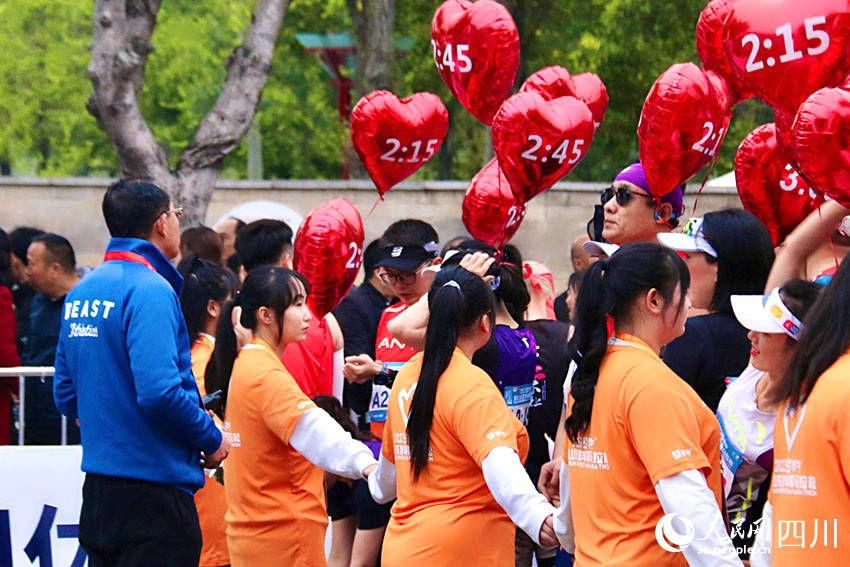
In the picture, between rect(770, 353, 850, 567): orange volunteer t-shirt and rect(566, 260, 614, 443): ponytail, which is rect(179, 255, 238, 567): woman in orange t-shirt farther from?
rect(770, 353, 850, 567): orange volunteer t-shirt

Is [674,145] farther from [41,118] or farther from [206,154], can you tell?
[41,118]

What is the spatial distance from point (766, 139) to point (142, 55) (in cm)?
595

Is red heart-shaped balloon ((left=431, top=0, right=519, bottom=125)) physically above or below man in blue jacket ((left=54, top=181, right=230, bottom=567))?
above

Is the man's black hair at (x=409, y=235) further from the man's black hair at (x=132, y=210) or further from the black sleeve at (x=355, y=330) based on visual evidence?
the man's black hair at (x=132, y=210)

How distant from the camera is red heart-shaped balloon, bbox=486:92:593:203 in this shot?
4957 mm

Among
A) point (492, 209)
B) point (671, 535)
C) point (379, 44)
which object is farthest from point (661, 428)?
point (379, 44)

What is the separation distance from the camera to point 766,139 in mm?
4984

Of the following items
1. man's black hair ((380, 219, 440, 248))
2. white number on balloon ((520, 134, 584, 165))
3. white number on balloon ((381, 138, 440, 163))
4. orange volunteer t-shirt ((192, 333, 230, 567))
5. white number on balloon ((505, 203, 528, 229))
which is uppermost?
white number on balloon ((520, 134, 584, 165))

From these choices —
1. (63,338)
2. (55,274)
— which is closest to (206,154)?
(55,274)

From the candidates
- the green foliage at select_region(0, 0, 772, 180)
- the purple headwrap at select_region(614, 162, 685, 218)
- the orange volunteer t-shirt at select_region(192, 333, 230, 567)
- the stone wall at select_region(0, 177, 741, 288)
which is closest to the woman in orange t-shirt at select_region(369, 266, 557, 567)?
the purple headwrap at select_region(614, 162, 685, 218)

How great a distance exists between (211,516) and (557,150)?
2497 mm

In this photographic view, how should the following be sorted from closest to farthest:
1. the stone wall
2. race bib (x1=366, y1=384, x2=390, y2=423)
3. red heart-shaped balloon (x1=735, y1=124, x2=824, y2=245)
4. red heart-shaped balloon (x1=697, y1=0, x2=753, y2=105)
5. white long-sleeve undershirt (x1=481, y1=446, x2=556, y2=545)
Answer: white long-sleeve undershirt (x1=481, y1=446, x2=556, y2=545) → red heart-shaped balloon (x1=697, y1=0, x2=753, y2=105) → red heart-shaped balloon (x1=735, y1=124, x2=824, y2=245) → race bib (x1=366, y1=384, x2=390, y2=423) → the stone wall

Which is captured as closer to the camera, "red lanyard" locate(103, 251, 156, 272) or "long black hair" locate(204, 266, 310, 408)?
"red lanyard" locate(103, 251, 156, 272)

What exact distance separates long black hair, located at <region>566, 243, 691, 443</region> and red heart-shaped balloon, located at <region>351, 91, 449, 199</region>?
2.96 meters
